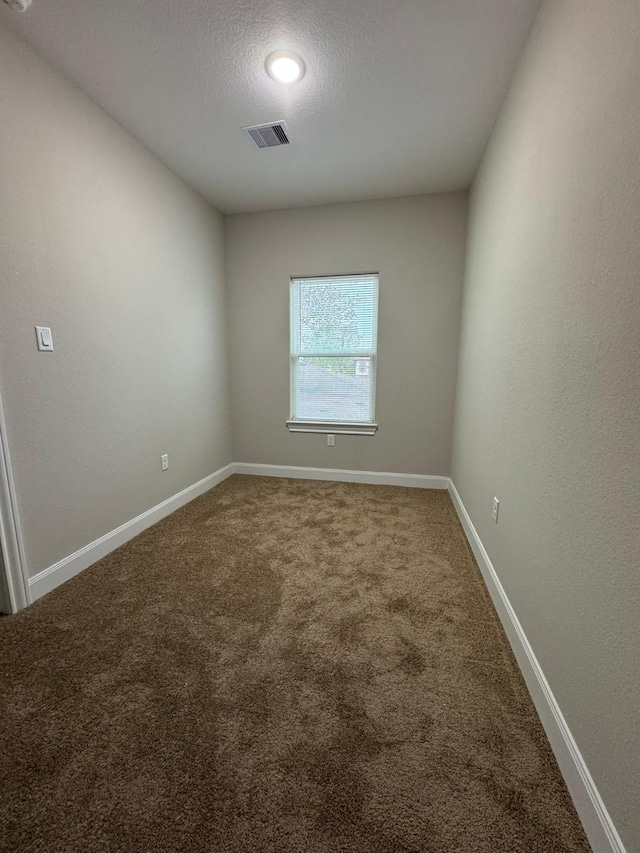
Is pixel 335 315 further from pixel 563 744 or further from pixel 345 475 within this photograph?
pixel 563 744

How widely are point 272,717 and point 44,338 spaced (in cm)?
195

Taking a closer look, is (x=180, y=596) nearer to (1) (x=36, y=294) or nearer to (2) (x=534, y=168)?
(1) (x=36, y=294)

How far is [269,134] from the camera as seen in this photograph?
83.1 inches

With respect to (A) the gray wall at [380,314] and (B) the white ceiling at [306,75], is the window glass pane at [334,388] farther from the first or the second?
(B) the white ceiling at [306,75]

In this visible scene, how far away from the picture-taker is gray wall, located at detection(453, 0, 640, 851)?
2.49 feet

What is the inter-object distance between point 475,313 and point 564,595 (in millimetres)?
1921

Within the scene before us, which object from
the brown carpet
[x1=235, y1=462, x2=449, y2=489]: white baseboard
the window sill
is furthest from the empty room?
the window sill

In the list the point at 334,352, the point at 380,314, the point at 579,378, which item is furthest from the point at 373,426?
the point at 579,378

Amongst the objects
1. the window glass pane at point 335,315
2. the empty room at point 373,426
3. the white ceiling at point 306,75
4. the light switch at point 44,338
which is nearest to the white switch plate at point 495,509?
the empty room at point 373,426

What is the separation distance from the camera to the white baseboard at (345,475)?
326 centimetres

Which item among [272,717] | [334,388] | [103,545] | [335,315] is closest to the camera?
[272,717]

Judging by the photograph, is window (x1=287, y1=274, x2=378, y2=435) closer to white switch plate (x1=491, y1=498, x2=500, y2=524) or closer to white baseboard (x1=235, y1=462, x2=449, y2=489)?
white baseboard (x1=235, y1=462, x2=449, y2=489)

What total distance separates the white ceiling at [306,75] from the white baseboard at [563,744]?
252cm

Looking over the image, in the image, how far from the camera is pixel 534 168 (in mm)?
1371
